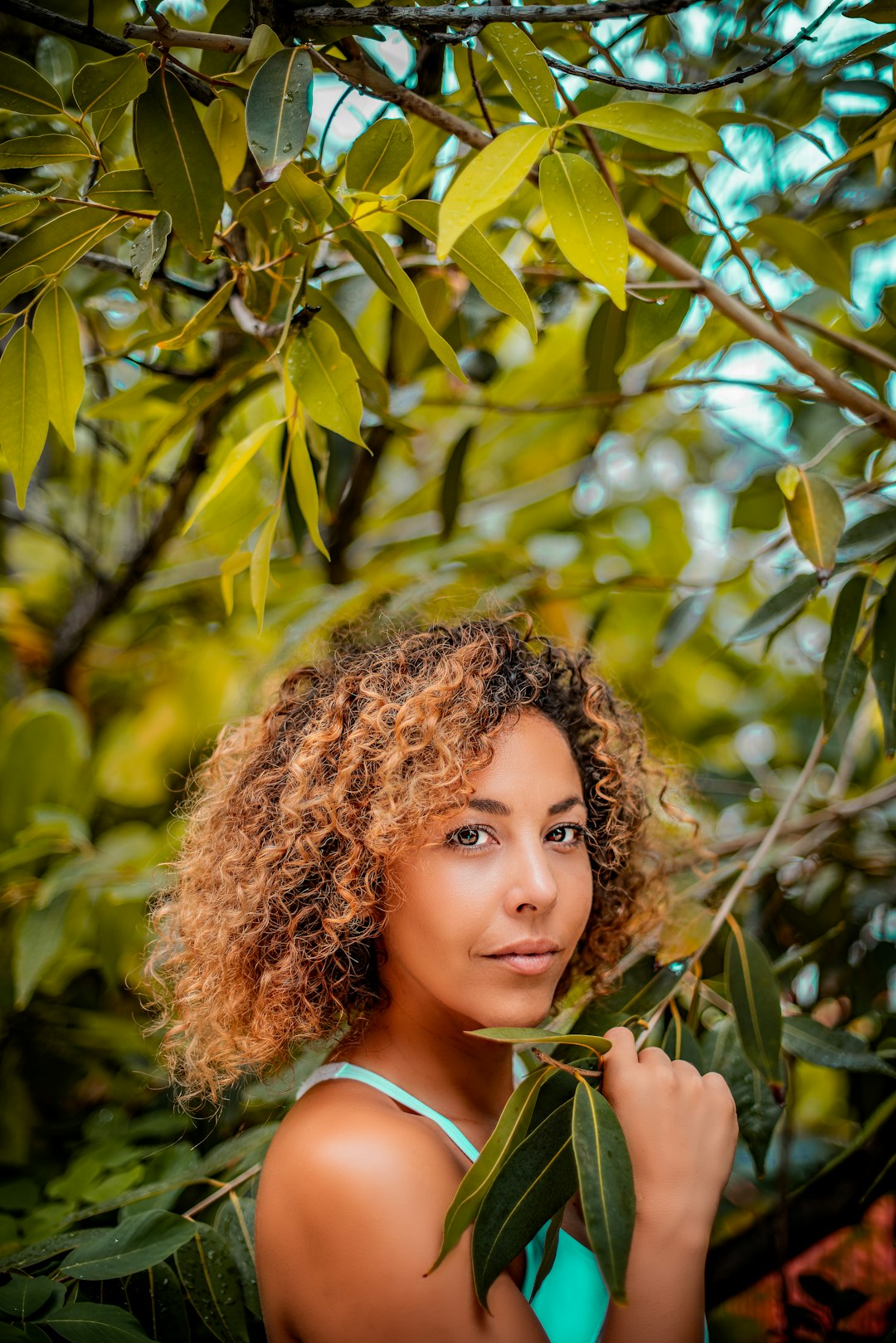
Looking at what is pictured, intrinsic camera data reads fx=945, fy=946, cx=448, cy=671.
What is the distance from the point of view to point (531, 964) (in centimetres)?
80

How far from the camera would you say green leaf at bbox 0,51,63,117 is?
650mm

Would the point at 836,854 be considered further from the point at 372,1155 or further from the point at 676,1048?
the point at 372,1155

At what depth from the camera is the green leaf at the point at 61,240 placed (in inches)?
26.6

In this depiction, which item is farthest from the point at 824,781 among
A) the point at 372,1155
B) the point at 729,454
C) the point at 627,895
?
the point at 372,1155

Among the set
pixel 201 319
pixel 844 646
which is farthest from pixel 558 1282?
pixel 201 319

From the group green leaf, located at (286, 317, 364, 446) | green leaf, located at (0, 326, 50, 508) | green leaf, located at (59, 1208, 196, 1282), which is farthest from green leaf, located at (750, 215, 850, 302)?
green leaf, located at (59, 1208, 196, 1282)

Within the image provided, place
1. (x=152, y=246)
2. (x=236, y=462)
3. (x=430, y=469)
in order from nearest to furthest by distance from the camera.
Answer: (x=152, y=246)
(x=236, y=462)
(x=430, y=469)

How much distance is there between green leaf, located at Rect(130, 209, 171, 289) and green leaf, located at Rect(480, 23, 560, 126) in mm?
255

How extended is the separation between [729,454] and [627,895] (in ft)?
3.75

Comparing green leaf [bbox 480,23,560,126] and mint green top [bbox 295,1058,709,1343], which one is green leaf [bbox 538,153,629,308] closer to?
green leaf [bbox 480,23,560,126]

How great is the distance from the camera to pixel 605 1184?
2.05ft

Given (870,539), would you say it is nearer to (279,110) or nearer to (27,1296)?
(279,110)

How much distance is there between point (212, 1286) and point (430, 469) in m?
1.48

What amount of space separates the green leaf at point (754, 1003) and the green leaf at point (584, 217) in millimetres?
599
